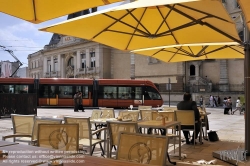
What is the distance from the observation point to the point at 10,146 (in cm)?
303

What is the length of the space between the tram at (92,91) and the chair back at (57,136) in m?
18.8

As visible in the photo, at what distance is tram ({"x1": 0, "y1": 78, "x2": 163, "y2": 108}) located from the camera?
22.6 metres

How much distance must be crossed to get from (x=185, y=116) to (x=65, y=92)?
1789 centimetres

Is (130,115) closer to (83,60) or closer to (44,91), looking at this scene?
(44,91)

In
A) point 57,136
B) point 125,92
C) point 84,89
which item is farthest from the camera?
point 84,89

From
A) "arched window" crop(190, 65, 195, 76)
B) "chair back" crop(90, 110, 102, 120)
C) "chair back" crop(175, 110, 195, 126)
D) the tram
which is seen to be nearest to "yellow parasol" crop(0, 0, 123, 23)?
"chair back" crop(90, 110, 102, 120)

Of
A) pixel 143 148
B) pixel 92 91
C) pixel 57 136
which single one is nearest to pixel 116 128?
pixel 57 136

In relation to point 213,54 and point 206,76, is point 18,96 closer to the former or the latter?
point 213,54

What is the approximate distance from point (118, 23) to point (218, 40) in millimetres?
2630

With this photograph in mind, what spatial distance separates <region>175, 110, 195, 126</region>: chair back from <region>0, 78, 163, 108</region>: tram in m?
15.5

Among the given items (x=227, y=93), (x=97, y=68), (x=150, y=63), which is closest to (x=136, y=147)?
(x=227, y=93)

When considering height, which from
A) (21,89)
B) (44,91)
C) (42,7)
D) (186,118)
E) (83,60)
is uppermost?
(83,60)

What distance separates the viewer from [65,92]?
2336cm

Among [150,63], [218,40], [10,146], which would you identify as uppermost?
[150,63]
